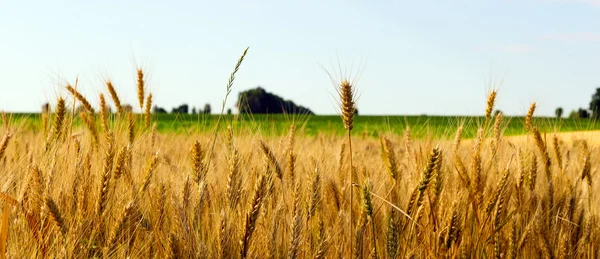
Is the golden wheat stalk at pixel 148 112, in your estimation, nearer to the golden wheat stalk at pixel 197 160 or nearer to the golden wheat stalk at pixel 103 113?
the golden wheat stalk at pixel 103 113

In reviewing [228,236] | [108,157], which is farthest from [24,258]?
[228,236]

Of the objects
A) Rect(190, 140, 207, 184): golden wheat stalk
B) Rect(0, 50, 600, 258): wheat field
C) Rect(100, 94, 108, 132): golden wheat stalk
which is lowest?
Rect(0, 50, 600, 258): wheat field

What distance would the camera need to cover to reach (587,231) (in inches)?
82.7

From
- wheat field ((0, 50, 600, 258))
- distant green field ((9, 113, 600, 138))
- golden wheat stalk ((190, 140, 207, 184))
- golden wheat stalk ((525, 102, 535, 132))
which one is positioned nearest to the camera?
wheat field ((0, 50, 600, 258))

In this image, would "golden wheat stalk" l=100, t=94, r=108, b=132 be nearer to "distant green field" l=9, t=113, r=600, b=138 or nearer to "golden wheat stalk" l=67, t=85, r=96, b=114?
"golden wheat stalk" l=67, t=85, r=96, b=114

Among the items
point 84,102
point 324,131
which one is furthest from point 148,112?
point 324,131

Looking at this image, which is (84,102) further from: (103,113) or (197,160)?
(197,160)

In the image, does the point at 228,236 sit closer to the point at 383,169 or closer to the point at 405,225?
the point at 405,225

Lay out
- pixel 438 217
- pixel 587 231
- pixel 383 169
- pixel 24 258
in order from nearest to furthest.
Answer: pixel 24 258
pixel 438 217
pixel 587 231
pixel 383 169

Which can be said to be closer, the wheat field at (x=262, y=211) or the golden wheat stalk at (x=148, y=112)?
the wheat field at (x=262, y=211)

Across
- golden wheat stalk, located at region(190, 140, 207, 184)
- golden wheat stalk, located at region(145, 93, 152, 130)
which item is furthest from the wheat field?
golden wheat stalk, located at region(145, 93, 152, 130)

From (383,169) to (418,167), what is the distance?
79 centimetres

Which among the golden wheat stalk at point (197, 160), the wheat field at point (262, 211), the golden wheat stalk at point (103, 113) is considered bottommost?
the wheat field at point (262, 211)

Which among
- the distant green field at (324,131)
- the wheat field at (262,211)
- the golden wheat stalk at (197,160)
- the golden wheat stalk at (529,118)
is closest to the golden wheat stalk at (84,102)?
the wheat field at (262,211)
